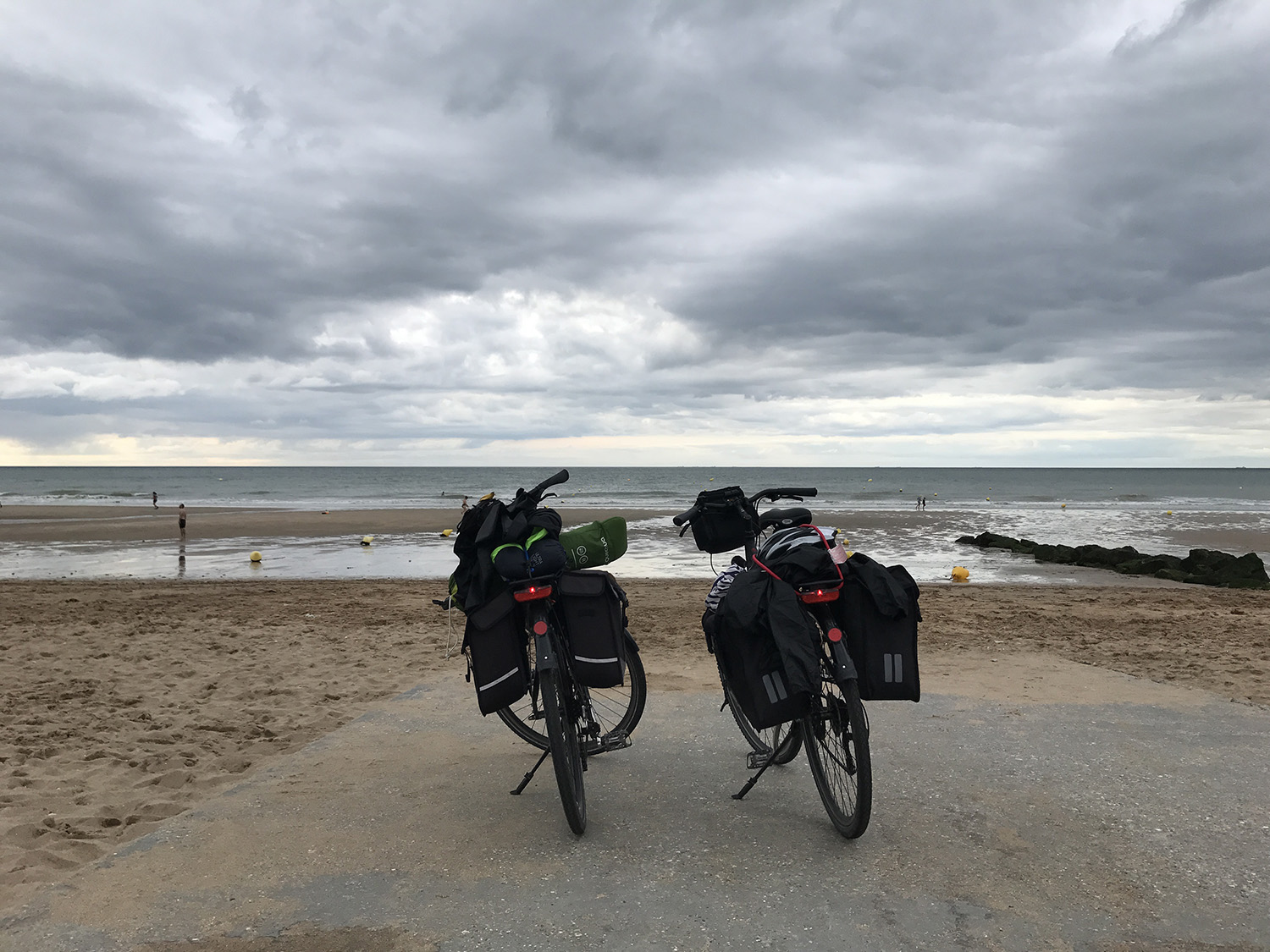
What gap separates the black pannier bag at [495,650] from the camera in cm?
370

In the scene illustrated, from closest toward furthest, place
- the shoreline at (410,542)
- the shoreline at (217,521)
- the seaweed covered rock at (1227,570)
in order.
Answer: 1. the seaweed covered rock at (1227,570)
2. the shoreline at (410,542)
3. the shoreline at (217,521)

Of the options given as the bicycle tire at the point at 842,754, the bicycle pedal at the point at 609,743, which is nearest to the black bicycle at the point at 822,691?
the bicycle tire at the point at 842,754

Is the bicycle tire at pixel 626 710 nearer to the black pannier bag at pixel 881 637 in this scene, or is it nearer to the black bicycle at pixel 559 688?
the black bicycle at pixel 559 688

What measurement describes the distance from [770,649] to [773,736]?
1179 millimetres

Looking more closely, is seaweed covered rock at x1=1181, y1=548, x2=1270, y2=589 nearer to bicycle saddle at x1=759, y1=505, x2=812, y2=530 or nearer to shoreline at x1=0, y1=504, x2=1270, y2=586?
shoreline at x1=0, y1=504, x2=1270, y2=586

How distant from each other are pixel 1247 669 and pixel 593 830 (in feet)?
19.5

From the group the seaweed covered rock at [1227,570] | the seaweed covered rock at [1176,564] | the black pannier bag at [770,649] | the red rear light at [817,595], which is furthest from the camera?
the seaweed covered rock at [1176,564]

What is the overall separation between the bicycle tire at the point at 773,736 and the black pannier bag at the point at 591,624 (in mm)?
488

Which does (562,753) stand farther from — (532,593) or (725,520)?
(725,520)

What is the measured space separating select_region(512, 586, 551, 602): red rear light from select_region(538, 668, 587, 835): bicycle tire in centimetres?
31

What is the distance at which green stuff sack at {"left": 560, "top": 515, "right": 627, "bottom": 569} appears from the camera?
3967 millimetres

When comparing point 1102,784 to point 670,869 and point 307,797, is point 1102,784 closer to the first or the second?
point 670,869

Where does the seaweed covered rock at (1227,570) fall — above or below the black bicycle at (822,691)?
below

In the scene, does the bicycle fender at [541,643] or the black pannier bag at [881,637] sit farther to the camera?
the bicycle fender at [541,643]
